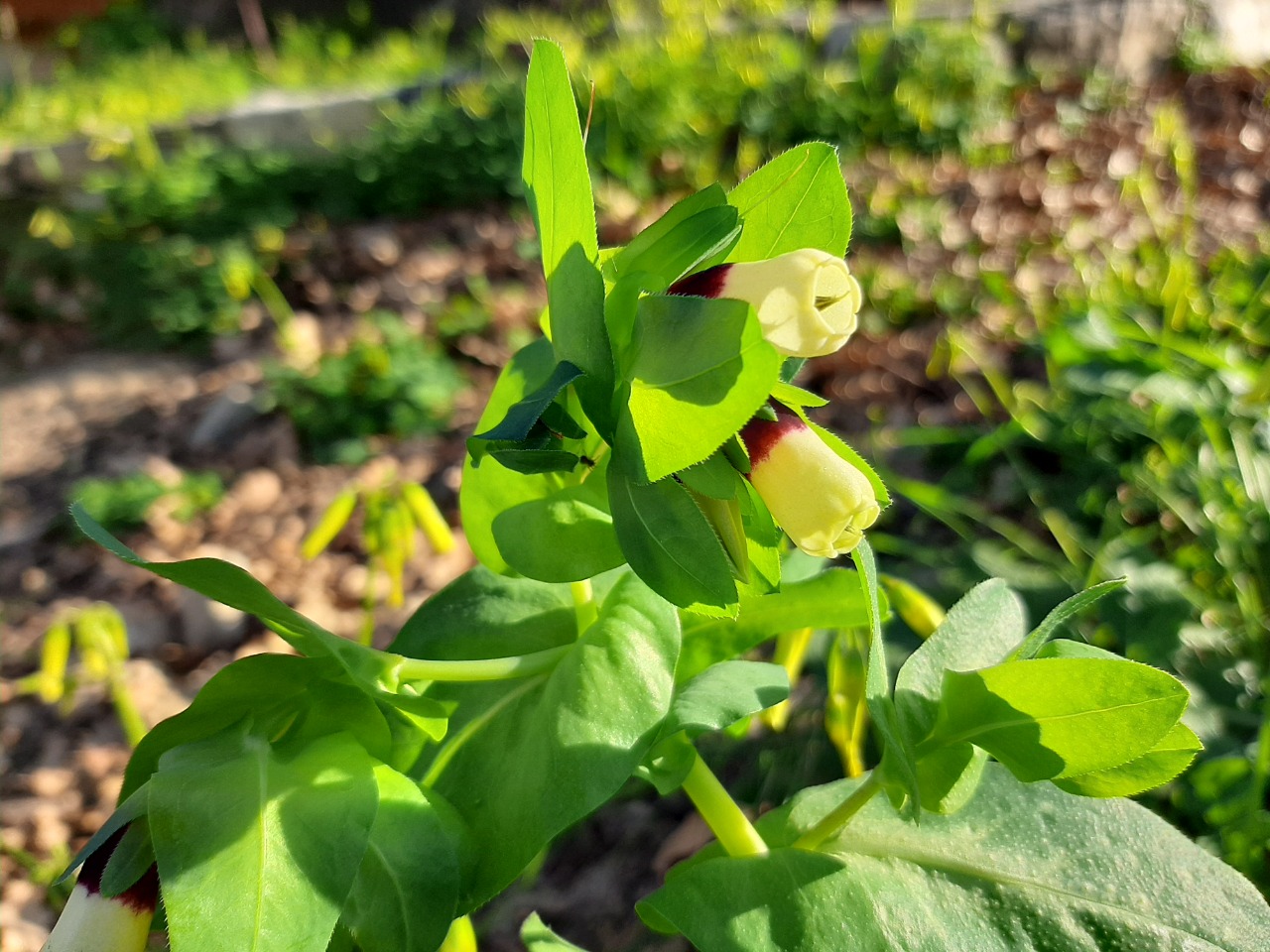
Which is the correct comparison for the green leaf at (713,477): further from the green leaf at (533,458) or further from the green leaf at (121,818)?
the green leaf at (121,818)

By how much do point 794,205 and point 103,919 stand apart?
0.47 m

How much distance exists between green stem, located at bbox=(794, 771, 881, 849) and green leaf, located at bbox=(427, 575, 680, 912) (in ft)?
0.41

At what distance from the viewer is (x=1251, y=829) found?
0.83 metres

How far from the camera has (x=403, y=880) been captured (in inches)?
17.9

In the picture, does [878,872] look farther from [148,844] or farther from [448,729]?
[148,844]

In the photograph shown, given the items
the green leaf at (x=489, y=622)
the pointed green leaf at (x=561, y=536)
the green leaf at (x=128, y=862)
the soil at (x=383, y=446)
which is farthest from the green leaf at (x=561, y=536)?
the soil at (x=383, y=446)

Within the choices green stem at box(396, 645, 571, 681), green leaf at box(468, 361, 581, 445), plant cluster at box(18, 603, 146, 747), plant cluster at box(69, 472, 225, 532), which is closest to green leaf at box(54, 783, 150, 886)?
green stem at box(396, 645, 571, 681)

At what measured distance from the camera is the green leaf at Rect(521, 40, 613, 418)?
0.41 m

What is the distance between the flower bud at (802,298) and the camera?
1.28 ft

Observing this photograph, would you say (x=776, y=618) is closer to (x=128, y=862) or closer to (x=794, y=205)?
(x=794, y=205)

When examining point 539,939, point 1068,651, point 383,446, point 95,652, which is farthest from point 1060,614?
point 383,446

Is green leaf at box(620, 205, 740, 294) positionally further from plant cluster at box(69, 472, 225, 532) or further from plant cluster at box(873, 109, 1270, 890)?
plant cluster at box(69, 472, 225, 532)

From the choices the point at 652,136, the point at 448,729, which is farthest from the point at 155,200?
the point at 448,729

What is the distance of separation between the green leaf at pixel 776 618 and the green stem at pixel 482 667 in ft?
0.31
